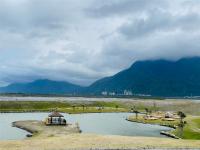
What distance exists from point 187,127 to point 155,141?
39.1m

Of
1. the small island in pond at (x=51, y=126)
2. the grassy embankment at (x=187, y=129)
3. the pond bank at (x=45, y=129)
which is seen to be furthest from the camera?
the small island in pond at (x=51, y=126)

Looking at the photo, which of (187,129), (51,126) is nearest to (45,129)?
(51,126)

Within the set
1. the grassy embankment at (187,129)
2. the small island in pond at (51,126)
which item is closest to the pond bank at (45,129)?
the small island in pond at (51,126)

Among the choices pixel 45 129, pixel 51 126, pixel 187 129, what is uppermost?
pixel 51 126

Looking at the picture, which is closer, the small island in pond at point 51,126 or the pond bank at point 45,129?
the pond bank at point 45,129

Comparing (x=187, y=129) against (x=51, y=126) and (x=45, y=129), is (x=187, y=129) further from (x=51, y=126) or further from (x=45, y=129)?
(x=45, y=129)

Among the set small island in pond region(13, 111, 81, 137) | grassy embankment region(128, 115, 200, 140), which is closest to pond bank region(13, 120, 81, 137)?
small island in pond region(13, 111, 81, 137)

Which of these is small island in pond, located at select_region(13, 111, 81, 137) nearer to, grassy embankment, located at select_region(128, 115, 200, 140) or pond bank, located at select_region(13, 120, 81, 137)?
pond bank, located at select_region(13, 120, 81, 137)

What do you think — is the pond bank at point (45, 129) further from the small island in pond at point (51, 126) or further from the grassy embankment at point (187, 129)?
the grassy embankment at point (187, 129)

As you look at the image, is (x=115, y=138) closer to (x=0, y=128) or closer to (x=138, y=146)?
(x=138, y=146)

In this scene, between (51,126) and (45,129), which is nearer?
(45,129)

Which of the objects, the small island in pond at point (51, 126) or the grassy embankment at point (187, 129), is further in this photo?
the small island in pond at point (51, 126)

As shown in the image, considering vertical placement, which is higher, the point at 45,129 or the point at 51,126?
the point at 51,126

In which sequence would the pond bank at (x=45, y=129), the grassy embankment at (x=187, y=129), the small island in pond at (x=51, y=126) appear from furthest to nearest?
the small island in pond at (x=51, y=126) → the pond bank at (x=45, y=129) → the grassy embankment at (x=187, y=129)
